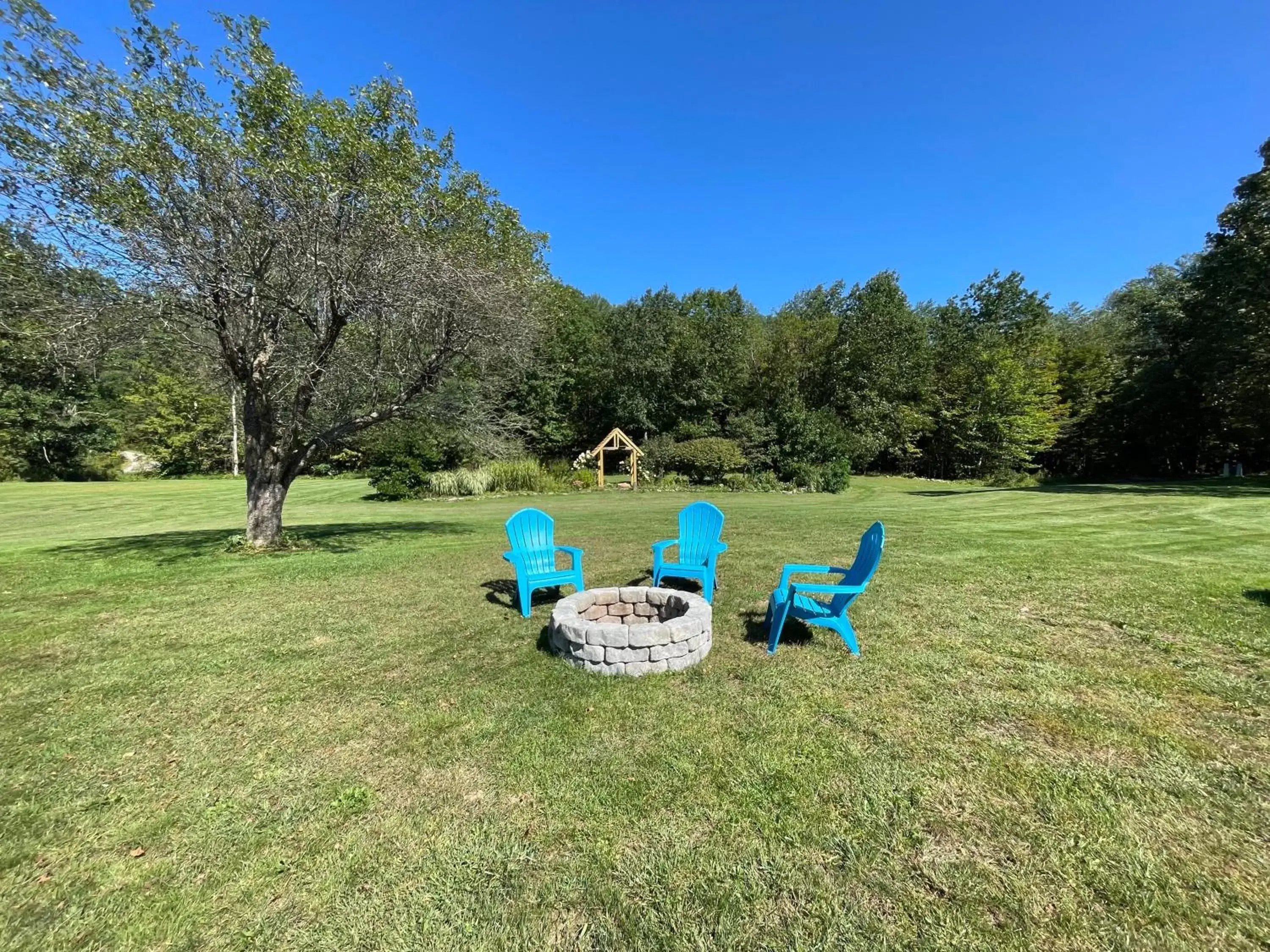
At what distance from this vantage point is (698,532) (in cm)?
547

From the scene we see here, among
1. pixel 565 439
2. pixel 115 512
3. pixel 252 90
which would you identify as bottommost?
pixel 115 512

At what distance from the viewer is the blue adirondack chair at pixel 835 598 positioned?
12.9 ft

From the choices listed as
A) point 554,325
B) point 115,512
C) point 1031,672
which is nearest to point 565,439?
point 554,325

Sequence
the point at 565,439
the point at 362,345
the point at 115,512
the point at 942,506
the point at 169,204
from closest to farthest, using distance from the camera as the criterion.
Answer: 1. the point at 169,204
2. the point at 362,345
3. the point at 942,506
4. the point at 115,512
5. the point at 565,439

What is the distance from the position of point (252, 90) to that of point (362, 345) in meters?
3.42

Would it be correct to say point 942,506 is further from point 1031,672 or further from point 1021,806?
point 1021,806

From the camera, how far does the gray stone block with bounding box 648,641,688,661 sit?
146 inches

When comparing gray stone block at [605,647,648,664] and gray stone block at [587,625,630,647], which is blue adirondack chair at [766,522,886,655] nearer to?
gray stone block at [605,647,648,664]

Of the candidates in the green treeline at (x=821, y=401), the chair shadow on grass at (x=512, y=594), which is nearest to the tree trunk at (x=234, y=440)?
the green treeline at (x=821, y=401)

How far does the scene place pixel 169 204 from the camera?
6.27 metres

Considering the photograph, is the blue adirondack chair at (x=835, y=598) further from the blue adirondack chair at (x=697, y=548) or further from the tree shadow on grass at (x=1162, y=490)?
the tree shadow on grass at (x=1162, y=490)

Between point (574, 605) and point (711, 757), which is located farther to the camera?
point (574, 605)

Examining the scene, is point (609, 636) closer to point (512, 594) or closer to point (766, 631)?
point (766, 631)

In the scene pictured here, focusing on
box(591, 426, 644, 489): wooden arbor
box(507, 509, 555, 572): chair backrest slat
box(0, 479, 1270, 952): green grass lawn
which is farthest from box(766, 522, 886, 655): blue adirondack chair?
box(591, 426, 644, 489): wooden arbor
